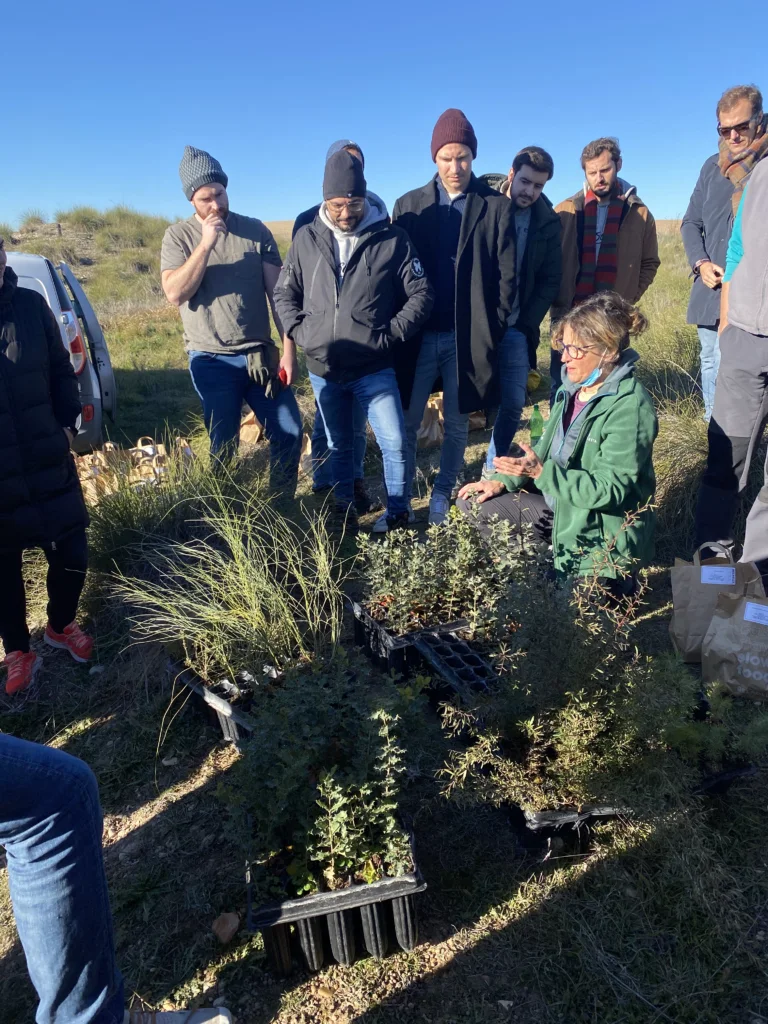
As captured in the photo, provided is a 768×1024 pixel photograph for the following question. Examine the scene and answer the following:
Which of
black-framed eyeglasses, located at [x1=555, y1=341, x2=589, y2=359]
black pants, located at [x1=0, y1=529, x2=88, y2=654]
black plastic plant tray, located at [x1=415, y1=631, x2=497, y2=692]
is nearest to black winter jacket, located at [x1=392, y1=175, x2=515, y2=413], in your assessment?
black-framed eyeglasses, located at [x1=555, y1=341, x2=589, y2=359]

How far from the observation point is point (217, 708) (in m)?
2.55

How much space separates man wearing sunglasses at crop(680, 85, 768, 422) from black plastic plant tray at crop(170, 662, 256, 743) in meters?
2.78

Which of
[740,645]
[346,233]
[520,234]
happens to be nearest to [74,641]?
[346,233]

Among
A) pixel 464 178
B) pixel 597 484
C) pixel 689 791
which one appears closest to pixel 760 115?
pixel 464 178

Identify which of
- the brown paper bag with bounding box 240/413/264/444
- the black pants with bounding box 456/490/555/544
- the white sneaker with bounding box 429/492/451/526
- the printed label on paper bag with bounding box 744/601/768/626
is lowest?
the printed label on paper bag with bounding box 744/601/768/626

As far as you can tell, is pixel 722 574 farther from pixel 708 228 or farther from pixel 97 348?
pixel 97 348

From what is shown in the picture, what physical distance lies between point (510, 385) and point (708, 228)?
55.9 inches

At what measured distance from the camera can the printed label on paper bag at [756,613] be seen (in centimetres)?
249

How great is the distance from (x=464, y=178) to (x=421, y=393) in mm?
1190

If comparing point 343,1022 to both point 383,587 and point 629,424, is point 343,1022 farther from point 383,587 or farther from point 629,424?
point 629,424

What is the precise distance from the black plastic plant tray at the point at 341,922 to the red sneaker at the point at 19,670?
1.83 metres

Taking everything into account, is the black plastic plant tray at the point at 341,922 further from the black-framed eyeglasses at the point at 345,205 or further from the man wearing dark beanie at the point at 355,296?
the black-framed eyeglasses at the point at 345,205

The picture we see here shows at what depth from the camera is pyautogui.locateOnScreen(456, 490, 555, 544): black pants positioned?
3205 millimetres

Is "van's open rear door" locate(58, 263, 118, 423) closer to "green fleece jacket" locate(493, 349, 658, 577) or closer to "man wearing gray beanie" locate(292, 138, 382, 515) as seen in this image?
"man wearing gray beanie" locate(292, 138, 382, 515)
